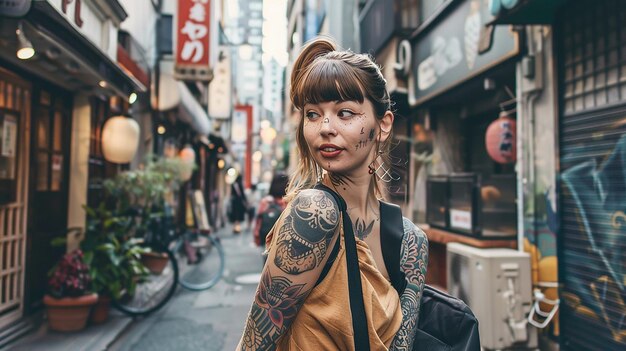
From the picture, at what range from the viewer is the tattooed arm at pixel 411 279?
1.43m

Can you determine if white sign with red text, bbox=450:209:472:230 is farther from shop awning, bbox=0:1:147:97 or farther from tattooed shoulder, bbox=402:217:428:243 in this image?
shop awning, bbox=0:1:147:97

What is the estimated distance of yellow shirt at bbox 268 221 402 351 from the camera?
1275mm

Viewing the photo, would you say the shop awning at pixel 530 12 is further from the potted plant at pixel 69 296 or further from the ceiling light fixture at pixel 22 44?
the potted plant at pixel 69 296

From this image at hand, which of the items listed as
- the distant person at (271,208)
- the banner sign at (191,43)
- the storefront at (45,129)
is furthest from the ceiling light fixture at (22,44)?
the banner sign at (191,43)

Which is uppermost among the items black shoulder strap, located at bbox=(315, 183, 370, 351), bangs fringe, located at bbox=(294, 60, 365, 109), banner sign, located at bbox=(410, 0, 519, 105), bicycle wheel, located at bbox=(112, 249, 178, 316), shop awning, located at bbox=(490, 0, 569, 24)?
banner sign, located at bbox=(410, 0, 519, 105)

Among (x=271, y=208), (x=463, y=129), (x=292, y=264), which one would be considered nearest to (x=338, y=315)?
(x=292, y=264)

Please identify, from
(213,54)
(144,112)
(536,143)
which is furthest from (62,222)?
(536,143)

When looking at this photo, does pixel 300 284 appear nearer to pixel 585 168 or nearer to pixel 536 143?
pixel 585 168

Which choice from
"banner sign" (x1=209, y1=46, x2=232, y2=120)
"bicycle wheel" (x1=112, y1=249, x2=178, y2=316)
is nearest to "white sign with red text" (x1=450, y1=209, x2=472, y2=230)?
→ "bicycle wheel" (x1=112, y1=249, x2=178, y2=316)

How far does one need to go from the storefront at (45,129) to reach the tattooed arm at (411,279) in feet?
12.0

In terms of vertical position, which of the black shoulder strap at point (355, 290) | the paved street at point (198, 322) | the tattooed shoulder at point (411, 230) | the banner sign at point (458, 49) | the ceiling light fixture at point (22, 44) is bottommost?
the paved street at point (198, 322)

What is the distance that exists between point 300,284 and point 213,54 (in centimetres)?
933

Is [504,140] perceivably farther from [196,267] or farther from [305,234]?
[196,267]

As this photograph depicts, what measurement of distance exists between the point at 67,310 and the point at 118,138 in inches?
103
